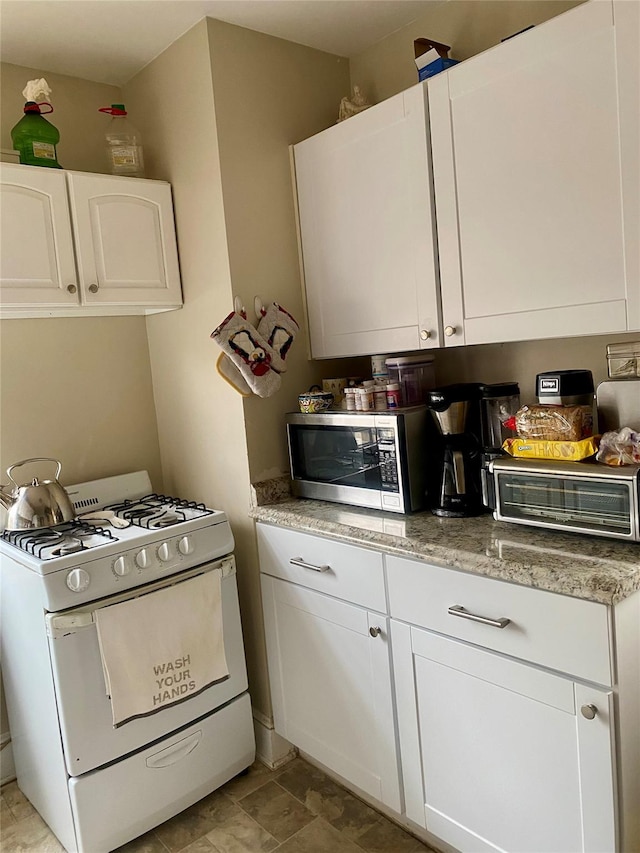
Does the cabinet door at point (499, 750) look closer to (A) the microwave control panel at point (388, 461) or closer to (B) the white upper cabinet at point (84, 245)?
(A) the microwave control panel at point (388, 461)

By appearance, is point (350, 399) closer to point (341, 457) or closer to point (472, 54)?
point (341, 457)

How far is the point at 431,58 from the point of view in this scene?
1.88m

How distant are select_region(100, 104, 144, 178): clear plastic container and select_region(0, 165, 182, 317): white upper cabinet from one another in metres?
A: 0.12

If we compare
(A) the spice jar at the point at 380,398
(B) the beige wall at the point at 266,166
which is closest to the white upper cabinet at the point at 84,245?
(B) the beige wall at the point at 266,166

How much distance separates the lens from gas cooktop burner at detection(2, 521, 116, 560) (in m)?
1.92

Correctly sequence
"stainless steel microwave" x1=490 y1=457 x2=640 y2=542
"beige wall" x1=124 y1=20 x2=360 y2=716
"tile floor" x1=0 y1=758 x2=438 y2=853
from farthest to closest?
"beige wall" x1=124 y1=20 x2=360 y2=716 → "tile floor" x1=0 y1=758 x2=438 y2=853 → "stainless steel microwave" x1=490 y1=457 x2=640 y2=542

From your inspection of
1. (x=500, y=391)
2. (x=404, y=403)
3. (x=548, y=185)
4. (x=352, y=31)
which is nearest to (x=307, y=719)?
(x=404, y=403)

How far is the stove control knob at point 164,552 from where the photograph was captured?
2.03m

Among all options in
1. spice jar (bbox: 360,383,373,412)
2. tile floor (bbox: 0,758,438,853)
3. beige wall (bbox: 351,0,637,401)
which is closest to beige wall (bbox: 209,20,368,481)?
beige wall (bbox: 351,0,637,401)

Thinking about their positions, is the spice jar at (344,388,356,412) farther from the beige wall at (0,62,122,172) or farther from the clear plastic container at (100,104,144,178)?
the beige wall at (0,62,122,172)

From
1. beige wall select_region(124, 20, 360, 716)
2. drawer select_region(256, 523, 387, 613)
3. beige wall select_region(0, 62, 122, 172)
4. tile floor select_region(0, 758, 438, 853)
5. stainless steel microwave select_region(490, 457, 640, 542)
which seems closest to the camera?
stainless steel microwave select_region(490, 457, 640, 542)

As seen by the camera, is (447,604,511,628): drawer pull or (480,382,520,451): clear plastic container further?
(480,382,520,451): clear plastic container

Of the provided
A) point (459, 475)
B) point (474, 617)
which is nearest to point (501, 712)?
point (474, 617)

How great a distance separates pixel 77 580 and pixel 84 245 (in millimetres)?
1080
